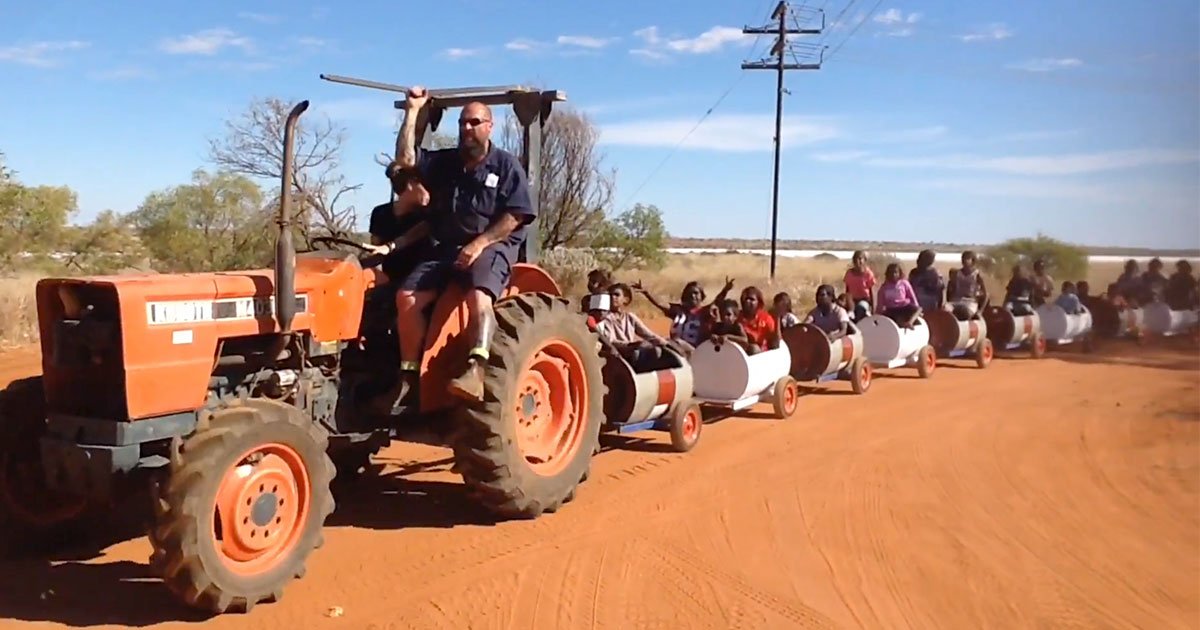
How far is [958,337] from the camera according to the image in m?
14.6

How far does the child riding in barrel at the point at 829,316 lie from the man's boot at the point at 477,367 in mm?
6761

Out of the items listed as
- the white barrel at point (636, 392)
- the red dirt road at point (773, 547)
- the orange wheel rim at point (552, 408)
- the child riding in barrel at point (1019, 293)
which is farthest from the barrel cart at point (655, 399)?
the child riding in barrel at point (1019, 293)

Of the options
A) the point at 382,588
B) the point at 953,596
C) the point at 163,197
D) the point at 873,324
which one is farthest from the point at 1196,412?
the point at 163,197

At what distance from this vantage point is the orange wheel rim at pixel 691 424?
8.72 m

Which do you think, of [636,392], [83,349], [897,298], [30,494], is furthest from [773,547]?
[897,298]

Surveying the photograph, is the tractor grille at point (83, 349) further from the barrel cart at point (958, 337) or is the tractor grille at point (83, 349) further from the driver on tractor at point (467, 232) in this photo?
the barrel cart at point (958, 337)

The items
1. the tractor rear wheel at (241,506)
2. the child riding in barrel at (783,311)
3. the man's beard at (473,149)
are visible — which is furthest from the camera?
the child riding in barrel at (783,311)

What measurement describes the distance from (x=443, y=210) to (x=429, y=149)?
2.94 ft

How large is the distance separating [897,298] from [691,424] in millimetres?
6053

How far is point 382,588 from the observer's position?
532 cm

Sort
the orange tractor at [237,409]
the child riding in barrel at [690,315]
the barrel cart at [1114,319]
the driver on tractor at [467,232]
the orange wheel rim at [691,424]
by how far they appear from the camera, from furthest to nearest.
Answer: the barrel cart at [1114,319], the child riding in barrel at [690,315], the orange wheel rim at [691,424], the driver on tractor at [467,232], the orange tractor at [237,409]

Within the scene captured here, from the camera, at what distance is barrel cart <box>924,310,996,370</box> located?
14.7 meters

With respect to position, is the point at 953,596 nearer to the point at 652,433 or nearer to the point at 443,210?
the point at 443,210

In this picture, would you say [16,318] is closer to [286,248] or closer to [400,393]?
[400,393]
